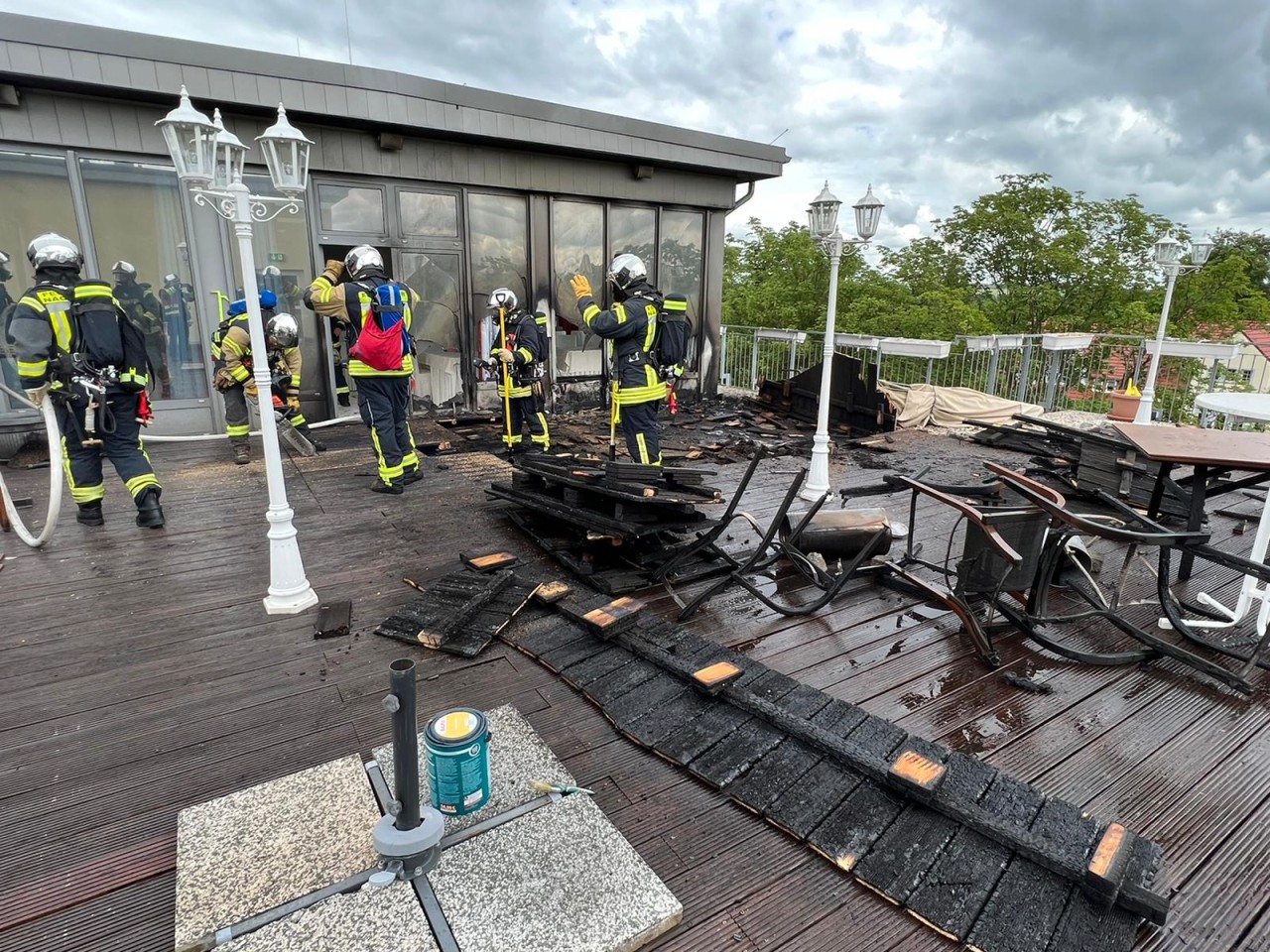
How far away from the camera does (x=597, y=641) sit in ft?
10.1

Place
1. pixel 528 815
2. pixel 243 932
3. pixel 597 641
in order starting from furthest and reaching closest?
1. pixel 597 641
2. pixel 528 815
3. pixel 243 932

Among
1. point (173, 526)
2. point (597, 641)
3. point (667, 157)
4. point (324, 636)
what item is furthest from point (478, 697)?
point (667, 157)

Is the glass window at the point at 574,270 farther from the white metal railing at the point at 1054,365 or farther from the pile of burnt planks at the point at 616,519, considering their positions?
the pile of burnt planks at the point at 616,519

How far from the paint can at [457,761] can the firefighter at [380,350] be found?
391 centimetres

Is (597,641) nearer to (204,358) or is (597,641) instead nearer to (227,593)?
(227,593)

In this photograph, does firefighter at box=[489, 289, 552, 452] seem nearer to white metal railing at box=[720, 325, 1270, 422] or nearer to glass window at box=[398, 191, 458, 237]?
glass window at box=[398, 191, 458, 237]

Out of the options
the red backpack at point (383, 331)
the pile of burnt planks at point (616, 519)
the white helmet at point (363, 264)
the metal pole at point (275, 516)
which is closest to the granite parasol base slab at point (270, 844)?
the metal pole at point (275, 516)

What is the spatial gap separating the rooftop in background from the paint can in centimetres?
722

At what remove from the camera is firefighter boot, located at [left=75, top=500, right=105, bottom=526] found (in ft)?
15.1

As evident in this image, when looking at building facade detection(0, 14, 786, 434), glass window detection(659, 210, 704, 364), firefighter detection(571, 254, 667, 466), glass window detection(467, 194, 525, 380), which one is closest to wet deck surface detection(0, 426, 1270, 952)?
firefighter detection(571, 254, 667, 466)

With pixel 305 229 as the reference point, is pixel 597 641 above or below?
below

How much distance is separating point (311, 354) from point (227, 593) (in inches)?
195

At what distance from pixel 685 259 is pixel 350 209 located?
509 centimetres

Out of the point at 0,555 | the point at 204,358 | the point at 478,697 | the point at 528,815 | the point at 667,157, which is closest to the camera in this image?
the point at 528,815
